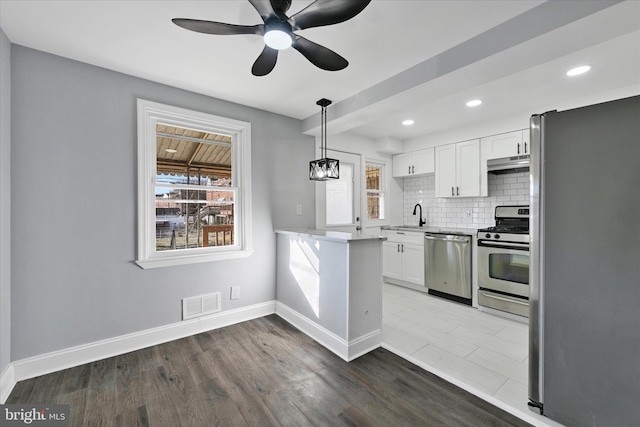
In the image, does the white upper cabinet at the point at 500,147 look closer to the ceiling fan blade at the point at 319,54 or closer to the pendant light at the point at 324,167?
the pendant light at the point at 324,167

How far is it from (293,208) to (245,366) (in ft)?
6.16

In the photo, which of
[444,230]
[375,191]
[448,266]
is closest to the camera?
[448,266]

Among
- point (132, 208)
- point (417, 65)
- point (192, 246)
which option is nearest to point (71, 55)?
point (132, 208)

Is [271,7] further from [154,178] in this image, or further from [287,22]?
[154,178]

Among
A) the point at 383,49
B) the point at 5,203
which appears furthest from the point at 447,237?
the point at 5,203

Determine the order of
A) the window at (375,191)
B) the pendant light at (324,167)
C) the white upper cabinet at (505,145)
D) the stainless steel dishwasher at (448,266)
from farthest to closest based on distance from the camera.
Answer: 1. the window at (375,191)
2. the stainless steel dishwasher at (448,266)
3. the white upper cabinet at (505,145)
4. the pendant light at (324,167)

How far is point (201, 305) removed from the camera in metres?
2.84

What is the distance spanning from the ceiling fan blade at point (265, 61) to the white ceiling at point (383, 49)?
291 millimetres

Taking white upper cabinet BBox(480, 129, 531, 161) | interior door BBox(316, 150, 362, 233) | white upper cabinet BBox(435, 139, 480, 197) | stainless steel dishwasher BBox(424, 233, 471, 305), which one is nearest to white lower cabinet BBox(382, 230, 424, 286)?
stainless steel dishwasher BBox(424, 233, 471, 305)

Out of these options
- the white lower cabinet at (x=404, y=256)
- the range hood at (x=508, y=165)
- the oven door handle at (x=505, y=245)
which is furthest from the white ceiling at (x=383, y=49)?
the white lower cabinet at (x=404, y=256)

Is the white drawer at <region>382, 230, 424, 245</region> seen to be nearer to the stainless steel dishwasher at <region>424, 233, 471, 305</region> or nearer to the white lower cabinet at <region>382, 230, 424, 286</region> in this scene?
the white lower cabinet at <region>382, 230, 424, 286</region>

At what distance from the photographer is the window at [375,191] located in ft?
15.7

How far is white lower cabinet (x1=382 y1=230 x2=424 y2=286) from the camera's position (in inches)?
162

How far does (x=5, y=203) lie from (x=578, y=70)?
4.53 m
